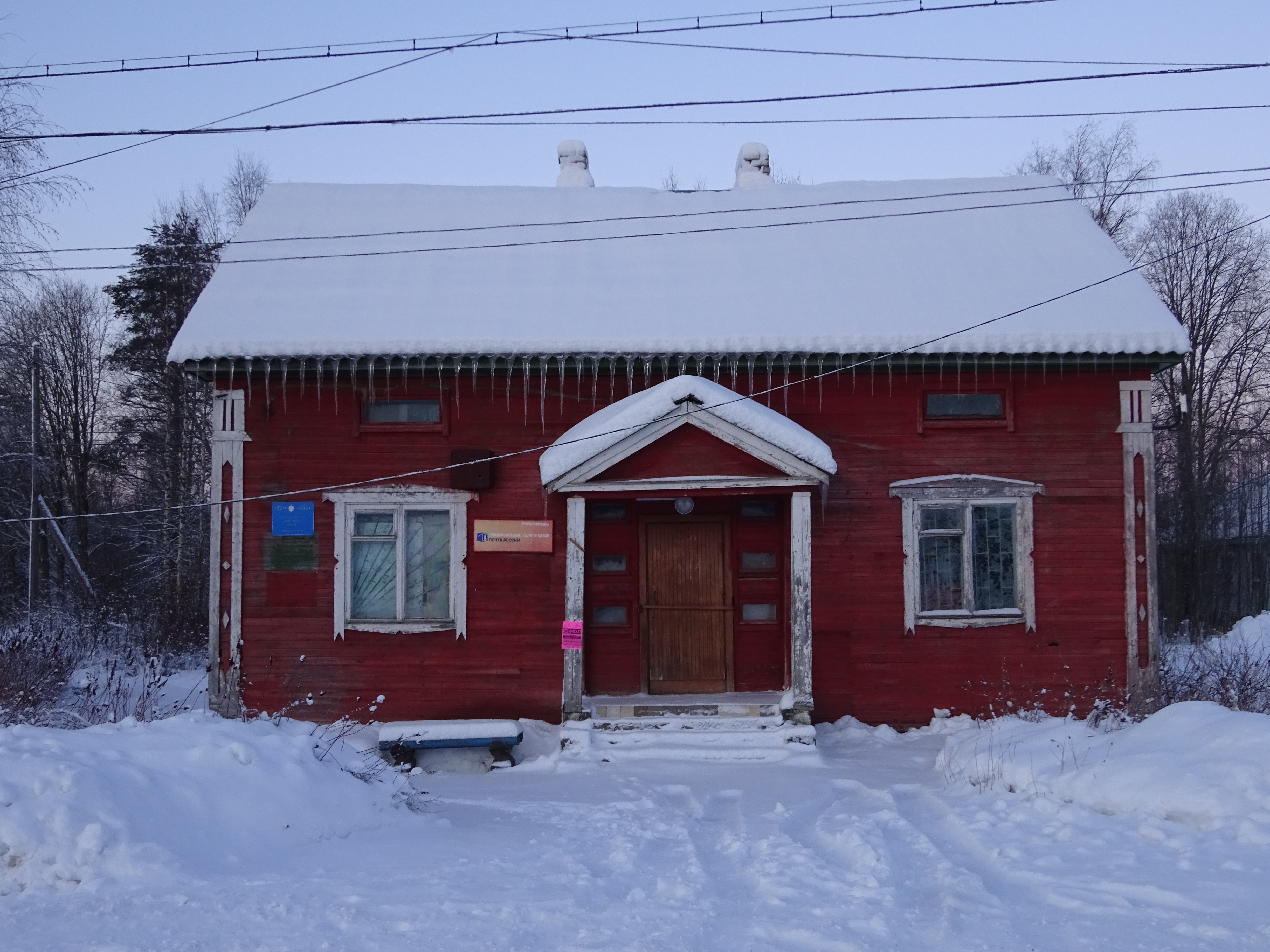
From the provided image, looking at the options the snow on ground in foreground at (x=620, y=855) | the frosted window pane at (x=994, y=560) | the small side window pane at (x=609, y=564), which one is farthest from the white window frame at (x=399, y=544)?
the frosted window pane at (x=994, y=560)

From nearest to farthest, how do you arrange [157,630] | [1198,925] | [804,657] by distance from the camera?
[1198,925] < [804,657] < [157,630]

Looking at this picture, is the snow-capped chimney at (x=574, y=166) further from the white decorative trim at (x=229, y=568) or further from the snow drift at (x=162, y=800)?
the snow drift at (x=162, y=800)

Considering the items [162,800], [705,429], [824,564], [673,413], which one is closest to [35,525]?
[673,413]

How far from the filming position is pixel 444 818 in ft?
22.9

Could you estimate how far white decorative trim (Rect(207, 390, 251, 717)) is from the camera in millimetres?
10672

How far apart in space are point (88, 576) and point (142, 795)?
22.0 metres

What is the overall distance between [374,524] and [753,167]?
25.5 feet

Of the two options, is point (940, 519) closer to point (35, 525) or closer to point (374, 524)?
point (374, 524)

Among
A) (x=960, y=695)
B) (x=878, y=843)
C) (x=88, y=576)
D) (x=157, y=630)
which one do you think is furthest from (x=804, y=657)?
(x=88, y=576)

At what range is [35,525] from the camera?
24.8 m

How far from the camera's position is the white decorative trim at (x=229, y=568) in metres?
10.7

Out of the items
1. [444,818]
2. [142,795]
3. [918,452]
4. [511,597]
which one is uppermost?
[918,452]

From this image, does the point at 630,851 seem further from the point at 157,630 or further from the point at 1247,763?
the point at 157,630

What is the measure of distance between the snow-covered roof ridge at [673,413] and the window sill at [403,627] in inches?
74.3
